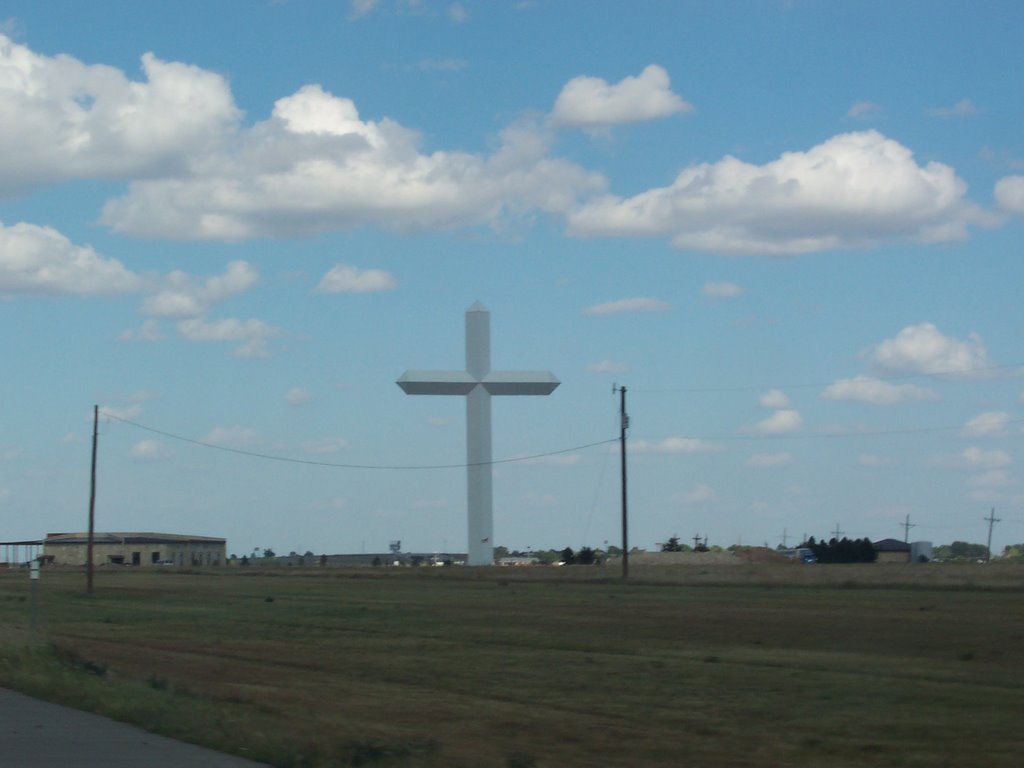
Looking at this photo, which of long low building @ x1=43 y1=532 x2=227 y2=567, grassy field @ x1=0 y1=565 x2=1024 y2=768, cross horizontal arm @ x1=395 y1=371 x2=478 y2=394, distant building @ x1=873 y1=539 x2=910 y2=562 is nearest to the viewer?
grassy field @ x1=0 y1=565 x2=1024 y2=768

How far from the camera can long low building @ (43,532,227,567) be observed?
6447 inches

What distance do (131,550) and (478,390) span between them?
9632cm

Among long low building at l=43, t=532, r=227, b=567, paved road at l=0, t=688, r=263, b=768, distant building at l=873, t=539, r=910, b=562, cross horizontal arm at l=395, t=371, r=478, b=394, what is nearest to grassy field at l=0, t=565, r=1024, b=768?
paved road at l=0, t=688, r=263, b=768

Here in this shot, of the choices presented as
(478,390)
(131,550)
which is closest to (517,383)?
(478,390)

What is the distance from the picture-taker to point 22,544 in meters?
168

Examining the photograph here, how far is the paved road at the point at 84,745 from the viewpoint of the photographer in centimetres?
1234

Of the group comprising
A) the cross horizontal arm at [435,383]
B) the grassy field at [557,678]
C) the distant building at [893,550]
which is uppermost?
the cross horizontal arm at [435,383]

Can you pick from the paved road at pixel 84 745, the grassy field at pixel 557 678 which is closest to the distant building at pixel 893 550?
the grassy field at pixel 557 678

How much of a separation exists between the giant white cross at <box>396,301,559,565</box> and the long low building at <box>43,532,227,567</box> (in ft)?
Answer: 274

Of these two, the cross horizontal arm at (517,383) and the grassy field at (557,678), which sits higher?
the cross horizontal arm at (517,383)

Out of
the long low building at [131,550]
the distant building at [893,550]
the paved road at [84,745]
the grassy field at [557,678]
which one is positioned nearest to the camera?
the paved road at [84,745]

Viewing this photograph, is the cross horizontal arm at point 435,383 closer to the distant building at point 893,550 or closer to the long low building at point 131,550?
the distant building at point 893,550

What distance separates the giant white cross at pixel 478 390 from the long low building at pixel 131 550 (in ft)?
274

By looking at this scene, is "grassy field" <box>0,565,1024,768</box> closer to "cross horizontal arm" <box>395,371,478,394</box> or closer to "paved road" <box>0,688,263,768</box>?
"paved road" <box>0,688,263,768</box>
